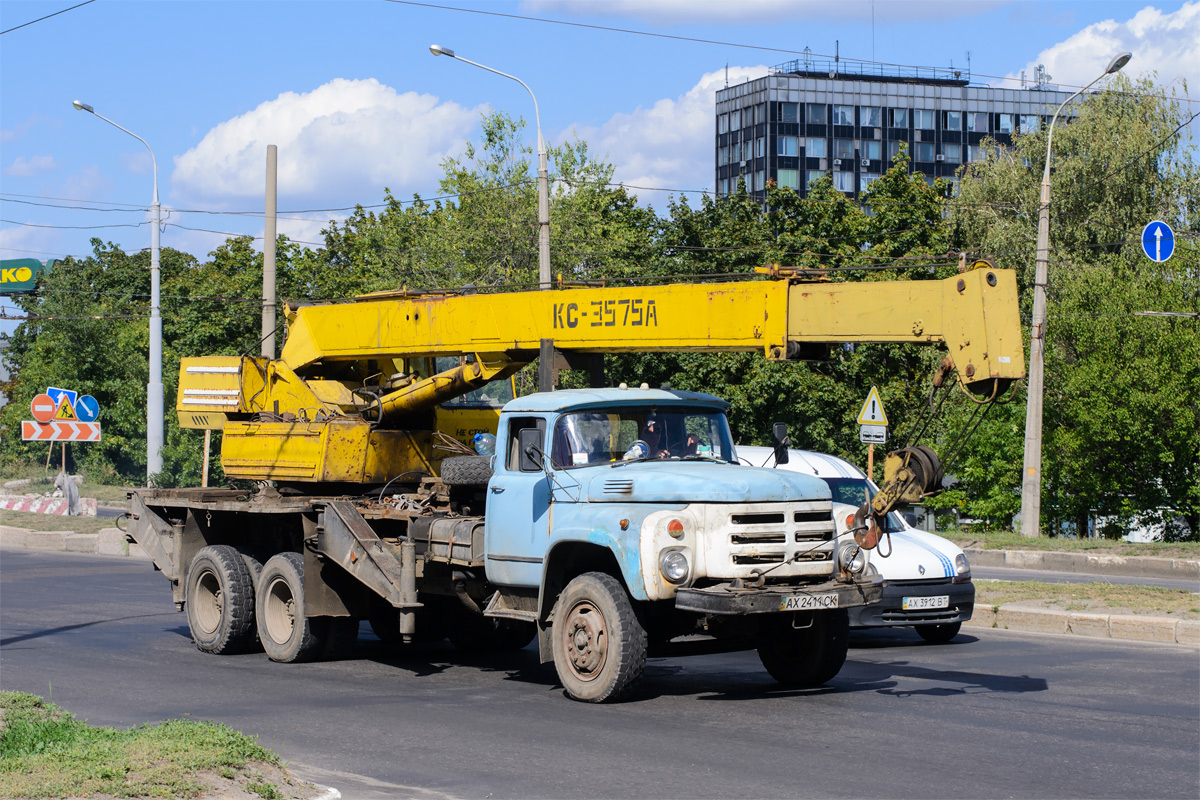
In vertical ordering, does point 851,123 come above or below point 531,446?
above

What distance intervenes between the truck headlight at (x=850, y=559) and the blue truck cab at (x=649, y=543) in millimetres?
11

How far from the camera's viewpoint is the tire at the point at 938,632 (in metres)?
13.4

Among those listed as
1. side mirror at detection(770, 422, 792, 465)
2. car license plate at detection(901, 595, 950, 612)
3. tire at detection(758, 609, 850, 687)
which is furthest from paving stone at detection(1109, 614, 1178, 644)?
side mirror at detection(770, 422, 792, 465)

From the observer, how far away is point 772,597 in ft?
29.7

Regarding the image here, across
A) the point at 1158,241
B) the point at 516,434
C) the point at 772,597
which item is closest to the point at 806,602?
the point at 772,597

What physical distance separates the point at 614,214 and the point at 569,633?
40.6 metres

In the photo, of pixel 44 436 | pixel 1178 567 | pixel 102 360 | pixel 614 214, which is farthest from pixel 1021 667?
pixel 102 360

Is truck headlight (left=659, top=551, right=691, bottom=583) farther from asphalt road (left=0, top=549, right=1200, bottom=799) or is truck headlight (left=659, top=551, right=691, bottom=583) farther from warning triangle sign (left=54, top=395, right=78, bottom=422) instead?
warning triangle sign (left=54, top=395, right=78, bottom=422)

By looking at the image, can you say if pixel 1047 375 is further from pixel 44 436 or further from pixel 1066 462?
pixel 44 436

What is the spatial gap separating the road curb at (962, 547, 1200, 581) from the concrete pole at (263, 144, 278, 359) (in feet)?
45.5

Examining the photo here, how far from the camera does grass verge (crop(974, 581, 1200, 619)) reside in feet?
46.6

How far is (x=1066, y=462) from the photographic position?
32656 mm

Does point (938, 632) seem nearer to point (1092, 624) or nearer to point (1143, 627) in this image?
point (1092, 624)

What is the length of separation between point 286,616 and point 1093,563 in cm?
1599
